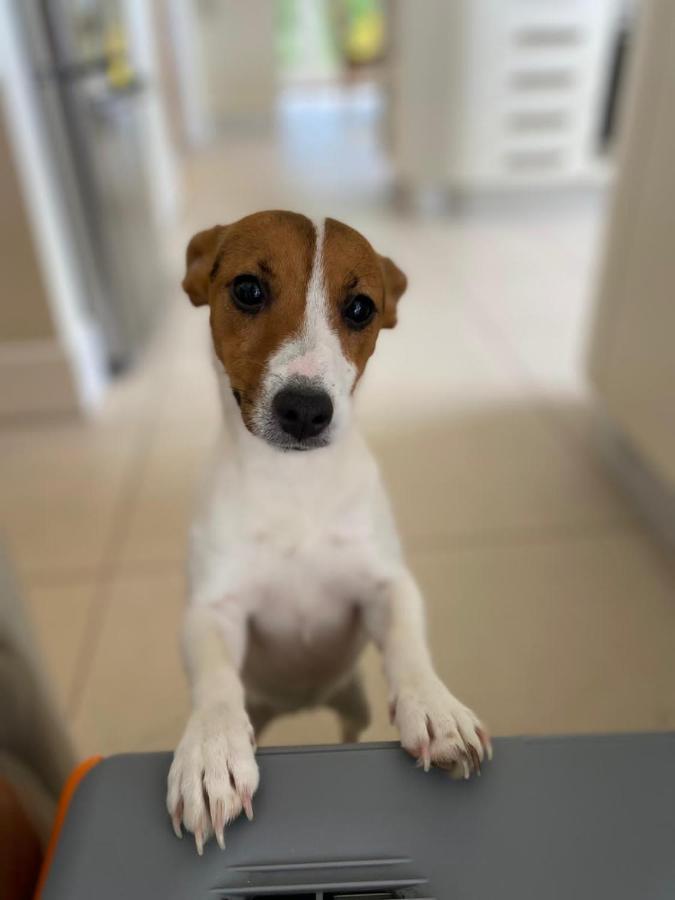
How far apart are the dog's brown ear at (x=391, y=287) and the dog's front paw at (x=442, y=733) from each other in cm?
27

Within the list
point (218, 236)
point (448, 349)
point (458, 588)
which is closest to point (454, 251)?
point (448, 349)

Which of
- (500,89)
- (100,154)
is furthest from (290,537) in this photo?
(500,89)

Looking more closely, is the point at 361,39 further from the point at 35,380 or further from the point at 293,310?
the point at 293,310

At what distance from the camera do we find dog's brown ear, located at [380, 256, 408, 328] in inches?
19.1

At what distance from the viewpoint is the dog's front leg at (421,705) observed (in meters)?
0.49

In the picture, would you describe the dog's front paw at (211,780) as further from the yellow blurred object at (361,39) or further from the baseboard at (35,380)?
the yellow blurred object at (361,39)

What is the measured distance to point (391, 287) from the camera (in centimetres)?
49

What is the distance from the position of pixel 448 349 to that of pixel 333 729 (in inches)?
54.8

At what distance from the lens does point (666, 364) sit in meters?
1.34

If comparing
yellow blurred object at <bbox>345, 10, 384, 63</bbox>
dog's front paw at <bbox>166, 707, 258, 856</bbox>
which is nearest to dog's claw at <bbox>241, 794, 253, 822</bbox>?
dog's front paw at <bbox>166, 707, 258, 856</bbox>

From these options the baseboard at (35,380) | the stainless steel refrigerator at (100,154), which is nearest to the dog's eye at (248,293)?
the baseboard at (35,380)

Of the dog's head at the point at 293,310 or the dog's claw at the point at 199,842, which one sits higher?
the dog's head at the point at 293,310

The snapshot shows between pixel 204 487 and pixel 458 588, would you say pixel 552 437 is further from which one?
pixel 204 487

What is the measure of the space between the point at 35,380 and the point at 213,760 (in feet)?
5.58
